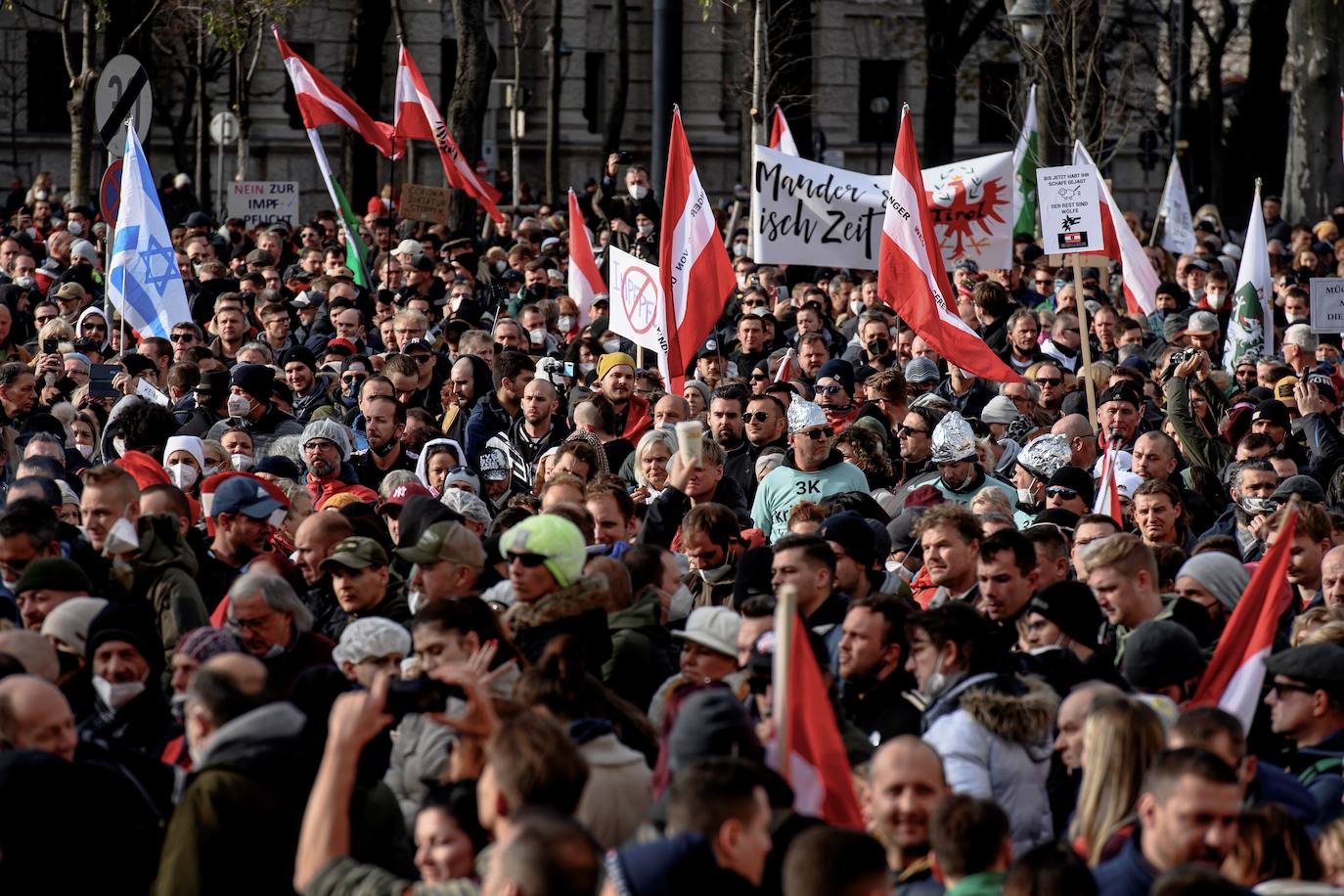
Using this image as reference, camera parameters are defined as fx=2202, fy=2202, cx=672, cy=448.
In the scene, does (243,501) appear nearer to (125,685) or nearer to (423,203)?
(125,685)

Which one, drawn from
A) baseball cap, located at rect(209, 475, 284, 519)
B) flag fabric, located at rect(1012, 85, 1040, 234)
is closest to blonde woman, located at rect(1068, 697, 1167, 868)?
baseball cap, located at rect(209, 475, 284, 519)

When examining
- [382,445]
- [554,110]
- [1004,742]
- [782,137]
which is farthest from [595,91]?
[1004,742]

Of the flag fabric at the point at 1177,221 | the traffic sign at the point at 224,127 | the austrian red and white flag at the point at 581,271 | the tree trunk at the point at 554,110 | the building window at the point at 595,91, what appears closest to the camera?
the austrian red and white flag at the point at 581,271

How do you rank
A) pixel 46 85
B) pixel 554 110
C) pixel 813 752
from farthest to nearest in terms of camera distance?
pixel 46 85
pixel 554 110
pixel 813 752

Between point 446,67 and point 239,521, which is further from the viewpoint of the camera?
point 446,67

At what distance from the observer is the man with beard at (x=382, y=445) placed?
36.2ft

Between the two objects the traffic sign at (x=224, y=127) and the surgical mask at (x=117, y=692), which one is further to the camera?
the traffic sign at (x=224, y=127)

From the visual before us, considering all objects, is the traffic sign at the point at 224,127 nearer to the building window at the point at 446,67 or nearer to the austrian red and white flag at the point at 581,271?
the building window at the point at 446,67

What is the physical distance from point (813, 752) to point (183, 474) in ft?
17.4

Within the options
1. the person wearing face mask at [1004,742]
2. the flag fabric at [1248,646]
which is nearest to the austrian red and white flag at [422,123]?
the flag fabric at [1248,646]

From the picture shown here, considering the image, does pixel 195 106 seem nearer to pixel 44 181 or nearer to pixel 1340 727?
pixel 44 181

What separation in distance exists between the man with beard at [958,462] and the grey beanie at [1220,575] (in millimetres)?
2186

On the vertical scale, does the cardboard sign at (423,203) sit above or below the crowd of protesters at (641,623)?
above

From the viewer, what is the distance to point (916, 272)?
1277 centimetres
